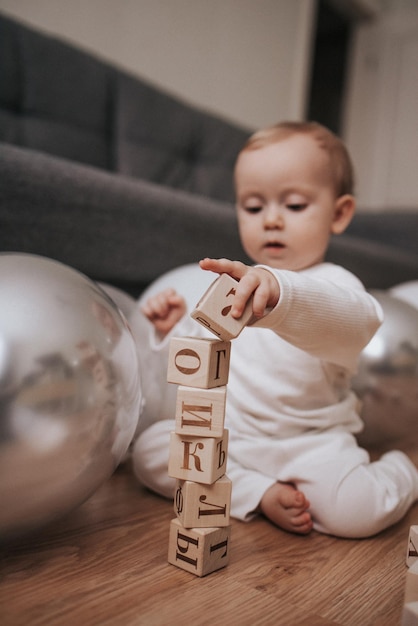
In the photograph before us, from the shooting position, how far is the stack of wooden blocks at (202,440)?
0.54 meters

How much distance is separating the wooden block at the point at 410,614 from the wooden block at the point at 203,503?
0.19 meters

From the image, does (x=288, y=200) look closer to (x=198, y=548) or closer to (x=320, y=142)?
(x=320, y=142)

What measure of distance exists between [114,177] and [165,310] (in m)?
0.40

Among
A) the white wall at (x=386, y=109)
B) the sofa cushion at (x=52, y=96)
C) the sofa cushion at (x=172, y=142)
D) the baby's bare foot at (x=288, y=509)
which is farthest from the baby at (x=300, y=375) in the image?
the white wall at (x=386, y=109)

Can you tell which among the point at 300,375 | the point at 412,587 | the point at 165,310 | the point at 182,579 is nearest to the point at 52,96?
the point at 165,310

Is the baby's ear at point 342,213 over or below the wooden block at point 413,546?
over

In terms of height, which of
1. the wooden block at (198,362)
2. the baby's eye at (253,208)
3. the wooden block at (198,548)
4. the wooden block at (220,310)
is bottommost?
the wooden block at (198,548)

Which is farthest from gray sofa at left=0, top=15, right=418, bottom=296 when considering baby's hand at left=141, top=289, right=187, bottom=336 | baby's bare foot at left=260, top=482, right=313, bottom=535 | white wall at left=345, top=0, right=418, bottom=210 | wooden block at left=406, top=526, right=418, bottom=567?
white wall at left=345, top=0, right=418, bottom=210

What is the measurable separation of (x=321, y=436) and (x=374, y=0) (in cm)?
378

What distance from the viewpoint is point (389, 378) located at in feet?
3.42

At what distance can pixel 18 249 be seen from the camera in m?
0.98

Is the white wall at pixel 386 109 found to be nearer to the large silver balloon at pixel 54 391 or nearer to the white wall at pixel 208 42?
the white wall at pixel 208 42

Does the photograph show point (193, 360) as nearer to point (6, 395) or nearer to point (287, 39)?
point (6, 395)

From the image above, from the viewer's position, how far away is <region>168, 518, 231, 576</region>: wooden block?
22.3 inches
